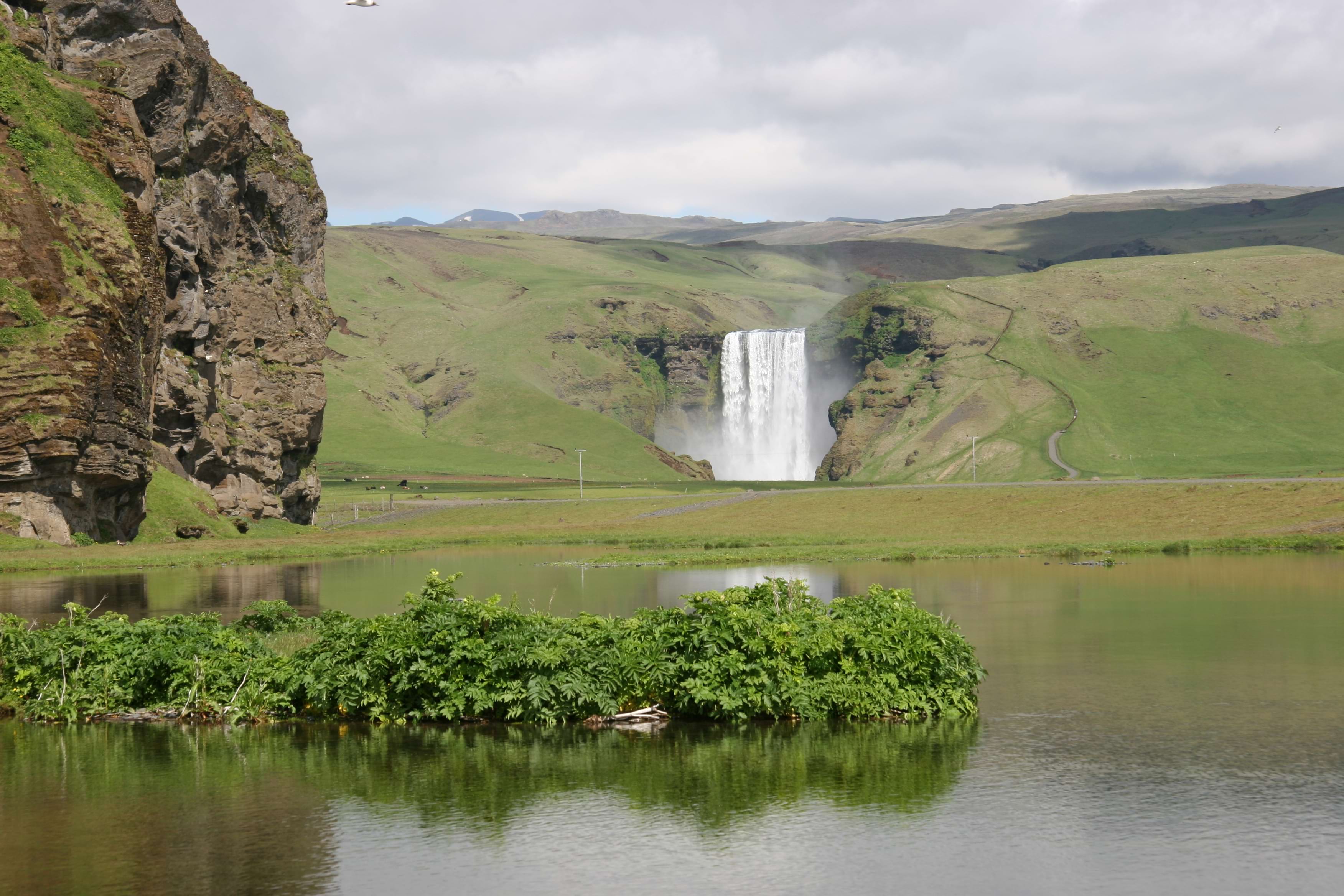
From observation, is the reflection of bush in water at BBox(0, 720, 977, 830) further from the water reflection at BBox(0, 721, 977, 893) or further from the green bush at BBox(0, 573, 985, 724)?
the green bush at BBox(0, 573, 985, 724)

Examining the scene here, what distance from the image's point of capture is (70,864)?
15734 mm

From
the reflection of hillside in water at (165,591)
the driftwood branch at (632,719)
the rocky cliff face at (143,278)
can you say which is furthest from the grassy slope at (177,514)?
the driftwood branch at (632,719)

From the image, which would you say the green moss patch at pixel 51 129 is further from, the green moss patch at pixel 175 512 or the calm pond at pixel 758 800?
the calm pond at pixel 758 800

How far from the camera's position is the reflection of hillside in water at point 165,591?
41.7m

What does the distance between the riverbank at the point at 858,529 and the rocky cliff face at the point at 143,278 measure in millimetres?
5516

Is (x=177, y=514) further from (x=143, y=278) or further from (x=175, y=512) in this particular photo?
(x=143, y=278)

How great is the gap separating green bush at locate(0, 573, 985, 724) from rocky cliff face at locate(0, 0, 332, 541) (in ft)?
149

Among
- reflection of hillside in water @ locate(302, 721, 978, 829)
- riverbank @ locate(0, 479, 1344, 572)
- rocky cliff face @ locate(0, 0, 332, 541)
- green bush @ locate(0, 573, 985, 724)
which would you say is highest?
rocky cliff face @ locate(0, 0, 332, 541)

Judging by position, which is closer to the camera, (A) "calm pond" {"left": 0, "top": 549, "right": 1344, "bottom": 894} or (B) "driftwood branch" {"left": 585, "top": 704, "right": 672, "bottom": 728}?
(A) "calm pond" {"left": 0, "top": 549, "right": 1344, "bottom": 894}

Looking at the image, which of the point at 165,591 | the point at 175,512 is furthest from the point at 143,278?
the point at 165,591

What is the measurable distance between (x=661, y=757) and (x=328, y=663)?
7320 mm

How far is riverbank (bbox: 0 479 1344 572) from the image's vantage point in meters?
65.8

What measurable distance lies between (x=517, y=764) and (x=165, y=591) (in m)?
33.0

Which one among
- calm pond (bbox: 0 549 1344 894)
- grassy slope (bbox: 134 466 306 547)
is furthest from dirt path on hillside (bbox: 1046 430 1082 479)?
calm pond (bbox: 0 549 1344 894)
